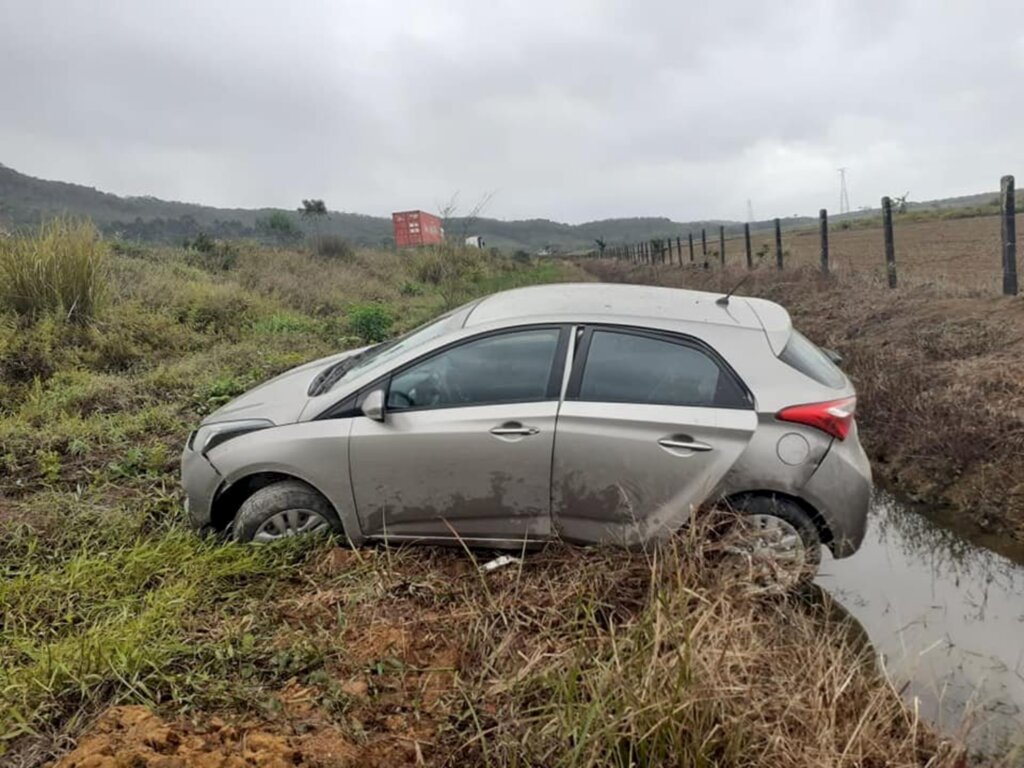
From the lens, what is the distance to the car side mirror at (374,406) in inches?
133

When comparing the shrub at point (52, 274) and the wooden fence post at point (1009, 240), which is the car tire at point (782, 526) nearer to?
the wooden fence post at point (1009, 240)

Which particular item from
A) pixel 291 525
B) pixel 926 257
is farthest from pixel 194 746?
pixel 926 257

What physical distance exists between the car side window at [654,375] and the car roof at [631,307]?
0.18 m

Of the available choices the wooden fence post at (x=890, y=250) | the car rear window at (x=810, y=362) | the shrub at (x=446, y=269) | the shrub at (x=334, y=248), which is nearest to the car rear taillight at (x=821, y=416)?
the car rear window at (x=810, y=362)

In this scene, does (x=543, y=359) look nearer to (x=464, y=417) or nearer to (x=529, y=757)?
(x=464, y=417)

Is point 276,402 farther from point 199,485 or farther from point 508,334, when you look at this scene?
point 508,334

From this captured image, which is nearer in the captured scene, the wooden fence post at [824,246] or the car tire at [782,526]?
the car tire at [782,526]

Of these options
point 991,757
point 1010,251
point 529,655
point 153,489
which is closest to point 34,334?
point 153,489

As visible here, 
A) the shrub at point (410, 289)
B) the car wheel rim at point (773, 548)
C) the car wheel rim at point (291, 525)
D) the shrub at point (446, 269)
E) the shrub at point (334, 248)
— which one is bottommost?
the car wheel rim at point (773, 548)

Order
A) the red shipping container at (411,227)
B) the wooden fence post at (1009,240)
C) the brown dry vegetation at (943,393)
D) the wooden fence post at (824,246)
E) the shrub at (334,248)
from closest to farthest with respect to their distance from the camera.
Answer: the brown dry vegetation at (943,393) < the wooden fence post at (1009,240) < the wooden fence post at (824,246) < the shrub at (334,248) < the red shipping container at (411,227)

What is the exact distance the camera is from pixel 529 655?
2.73 meters

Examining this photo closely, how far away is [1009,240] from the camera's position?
838cm

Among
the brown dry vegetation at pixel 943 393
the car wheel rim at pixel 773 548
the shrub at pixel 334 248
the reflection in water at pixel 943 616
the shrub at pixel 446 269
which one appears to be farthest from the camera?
the shrub at pixel 334 248

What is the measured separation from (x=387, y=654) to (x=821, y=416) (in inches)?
90.9
